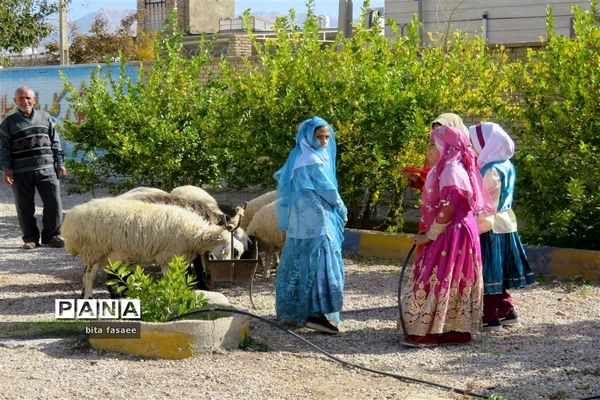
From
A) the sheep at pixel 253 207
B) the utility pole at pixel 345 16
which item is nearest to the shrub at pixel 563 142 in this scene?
the sheep at pixel 253 207

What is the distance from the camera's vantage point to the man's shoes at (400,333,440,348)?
7277 millimetres

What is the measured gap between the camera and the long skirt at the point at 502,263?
775cm

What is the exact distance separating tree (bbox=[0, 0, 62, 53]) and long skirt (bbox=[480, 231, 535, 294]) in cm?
1380

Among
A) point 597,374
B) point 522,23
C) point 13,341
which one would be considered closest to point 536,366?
point 597,374

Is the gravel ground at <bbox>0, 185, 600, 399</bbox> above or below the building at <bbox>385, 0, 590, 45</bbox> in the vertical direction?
below

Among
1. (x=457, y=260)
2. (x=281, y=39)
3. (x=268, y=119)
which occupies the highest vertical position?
(x=281, y=39)

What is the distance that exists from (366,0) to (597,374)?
626 centimetres

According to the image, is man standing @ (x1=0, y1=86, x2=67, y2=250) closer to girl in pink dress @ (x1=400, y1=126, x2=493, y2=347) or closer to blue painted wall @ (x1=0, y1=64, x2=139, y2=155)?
girl in pink dress @ (x1=400, y1=126, x2=493, y2=347)

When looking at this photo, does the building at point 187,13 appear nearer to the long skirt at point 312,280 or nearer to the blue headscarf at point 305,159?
the blue headscarf at point 305,159

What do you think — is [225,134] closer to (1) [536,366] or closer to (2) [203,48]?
(2) [203,48]

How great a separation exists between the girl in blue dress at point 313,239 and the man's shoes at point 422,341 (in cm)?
64

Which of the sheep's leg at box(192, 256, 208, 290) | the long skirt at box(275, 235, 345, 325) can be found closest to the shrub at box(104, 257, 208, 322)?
the long skirt at box(275, 235, 345, 325)

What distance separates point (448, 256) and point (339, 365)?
1128 millimetres

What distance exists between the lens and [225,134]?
41.9ft
